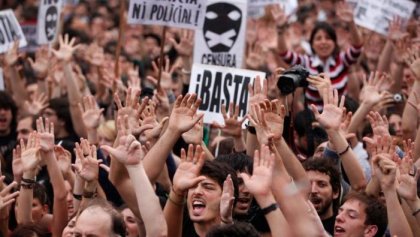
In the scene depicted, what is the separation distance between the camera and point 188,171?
7.42 m

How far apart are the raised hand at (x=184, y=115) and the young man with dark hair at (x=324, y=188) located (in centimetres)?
85

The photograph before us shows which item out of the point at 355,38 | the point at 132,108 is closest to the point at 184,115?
the point at 132,108

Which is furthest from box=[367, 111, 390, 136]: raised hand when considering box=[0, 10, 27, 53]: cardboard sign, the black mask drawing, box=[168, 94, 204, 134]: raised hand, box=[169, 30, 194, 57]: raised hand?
box=[0, 10, 27, 53]: cardboard sign

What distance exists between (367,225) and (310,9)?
13.5 meters

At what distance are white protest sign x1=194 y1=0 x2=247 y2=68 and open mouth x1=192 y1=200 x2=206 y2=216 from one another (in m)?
3.80

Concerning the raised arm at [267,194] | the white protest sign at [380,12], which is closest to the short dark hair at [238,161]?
the raised arm at [267,194]

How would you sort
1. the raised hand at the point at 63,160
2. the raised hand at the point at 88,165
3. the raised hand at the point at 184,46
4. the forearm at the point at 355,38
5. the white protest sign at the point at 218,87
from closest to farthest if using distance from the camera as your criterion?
the raised hand at the point at 88,165 → the raised hand at the point at 63,160 → the white protest sign at the point at 218,87 → the raised hand at the point at 184,46 → the forearm at the point at 355,38

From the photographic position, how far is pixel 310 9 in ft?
69.0

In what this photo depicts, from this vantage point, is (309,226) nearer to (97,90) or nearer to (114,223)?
(114,223)

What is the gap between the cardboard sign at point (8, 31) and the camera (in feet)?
41.4

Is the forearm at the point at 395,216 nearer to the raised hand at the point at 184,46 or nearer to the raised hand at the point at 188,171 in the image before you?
the raised hand at the point at 188,171

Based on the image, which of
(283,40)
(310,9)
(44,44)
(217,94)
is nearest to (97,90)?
(44,44)

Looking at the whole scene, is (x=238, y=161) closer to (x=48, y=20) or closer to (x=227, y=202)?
(x=227, y=202)

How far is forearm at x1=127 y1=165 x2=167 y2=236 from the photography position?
7.21m
